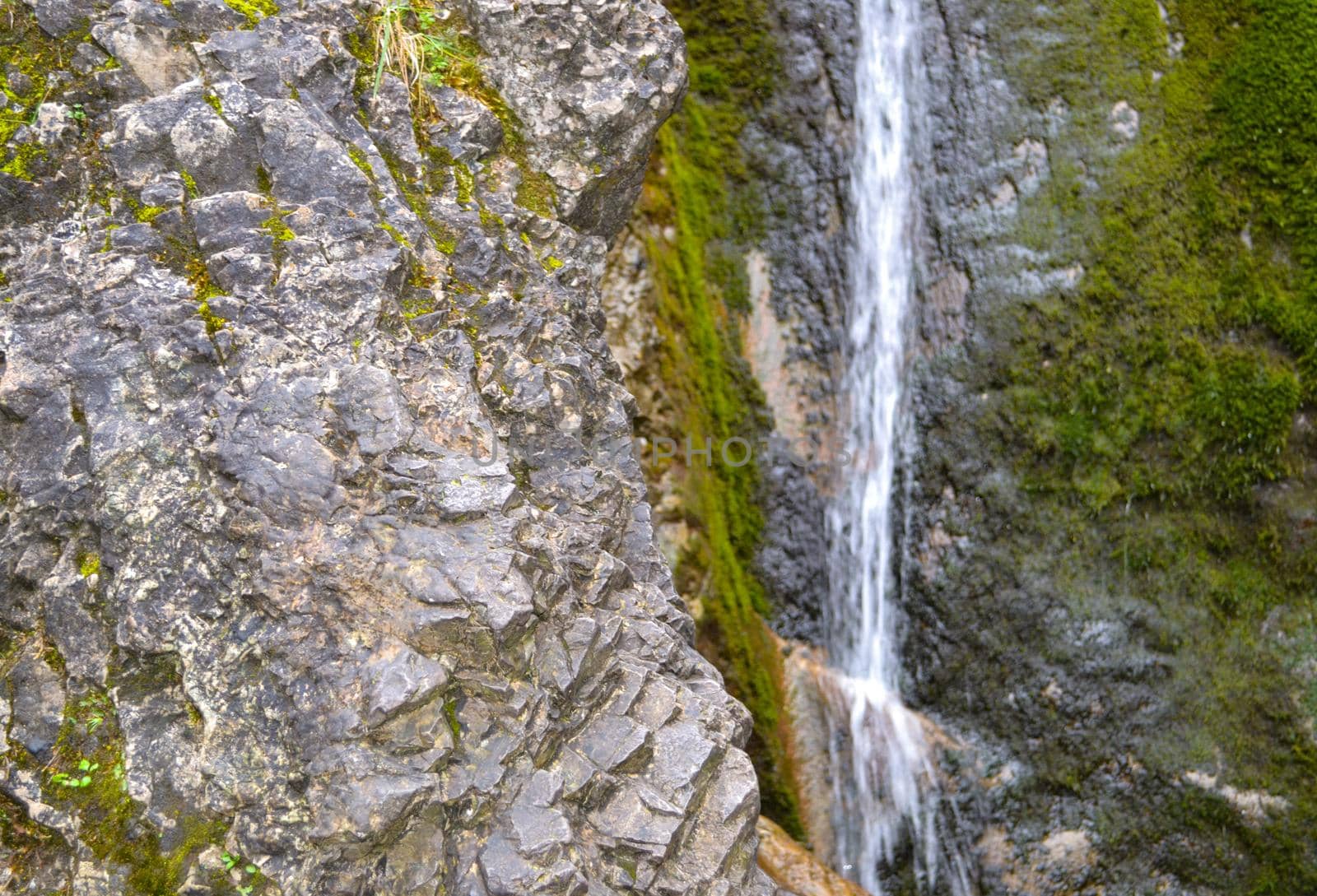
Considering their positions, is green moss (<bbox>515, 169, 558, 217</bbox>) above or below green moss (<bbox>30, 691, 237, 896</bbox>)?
above

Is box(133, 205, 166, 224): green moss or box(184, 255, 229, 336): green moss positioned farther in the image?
Answer: box(133, 205, 166, 224): green moss

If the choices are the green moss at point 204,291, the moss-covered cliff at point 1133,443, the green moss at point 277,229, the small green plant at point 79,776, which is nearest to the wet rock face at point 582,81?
the green moss at point 277,229

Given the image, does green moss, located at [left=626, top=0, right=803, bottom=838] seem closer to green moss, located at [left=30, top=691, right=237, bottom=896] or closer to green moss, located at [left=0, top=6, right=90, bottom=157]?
green moss, located at [left=30, top=691, right=237, bottom=896]

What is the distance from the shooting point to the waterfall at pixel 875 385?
5.11 meters

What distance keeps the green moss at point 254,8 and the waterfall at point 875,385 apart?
3.32 metres

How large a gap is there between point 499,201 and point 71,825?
2389mm

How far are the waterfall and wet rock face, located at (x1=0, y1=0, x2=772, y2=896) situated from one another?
2.27 meters

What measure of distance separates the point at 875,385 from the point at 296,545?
3640 millimetres

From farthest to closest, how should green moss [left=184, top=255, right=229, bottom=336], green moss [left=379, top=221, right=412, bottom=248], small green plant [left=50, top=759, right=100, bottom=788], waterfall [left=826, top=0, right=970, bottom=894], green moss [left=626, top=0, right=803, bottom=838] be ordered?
waterfall [left=826, top=0, right=970, bottom=894] < green moss [left=626, top=0, right=803, bottom=838] < green moss [left=379, top=221, right=412, bottom=248] < green moss [left=184, top=255, right=229, bottom=336] < small green plant [left=50, top=759, right=100, bottom=788]

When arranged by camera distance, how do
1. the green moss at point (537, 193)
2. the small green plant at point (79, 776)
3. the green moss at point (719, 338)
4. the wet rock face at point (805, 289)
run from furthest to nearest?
the wet rock face at point (805, 289) → the green moss at point (719, 338) → the green moss at point (537, 193) → the small green plant at point (79, 776)

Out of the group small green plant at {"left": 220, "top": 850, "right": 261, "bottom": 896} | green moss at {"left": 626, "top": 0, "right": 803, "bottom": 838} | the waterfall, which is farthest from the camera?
the waterfall

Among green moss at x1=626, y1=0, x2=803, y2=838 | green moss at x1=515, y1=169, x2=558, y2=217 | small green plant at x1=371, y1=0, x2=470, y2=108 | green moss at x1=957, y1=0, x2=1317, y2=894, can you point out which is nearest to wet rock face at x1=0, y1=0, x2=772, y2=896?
small green plant at x1=371, y1=0, x2=470, y2=108

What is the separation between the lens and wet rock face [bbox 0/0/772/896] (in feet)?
7.73

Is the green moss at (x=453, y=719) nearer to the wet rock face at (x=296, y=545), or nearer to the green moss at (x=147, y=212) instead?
the wet rock face at (x=296, y=545)
